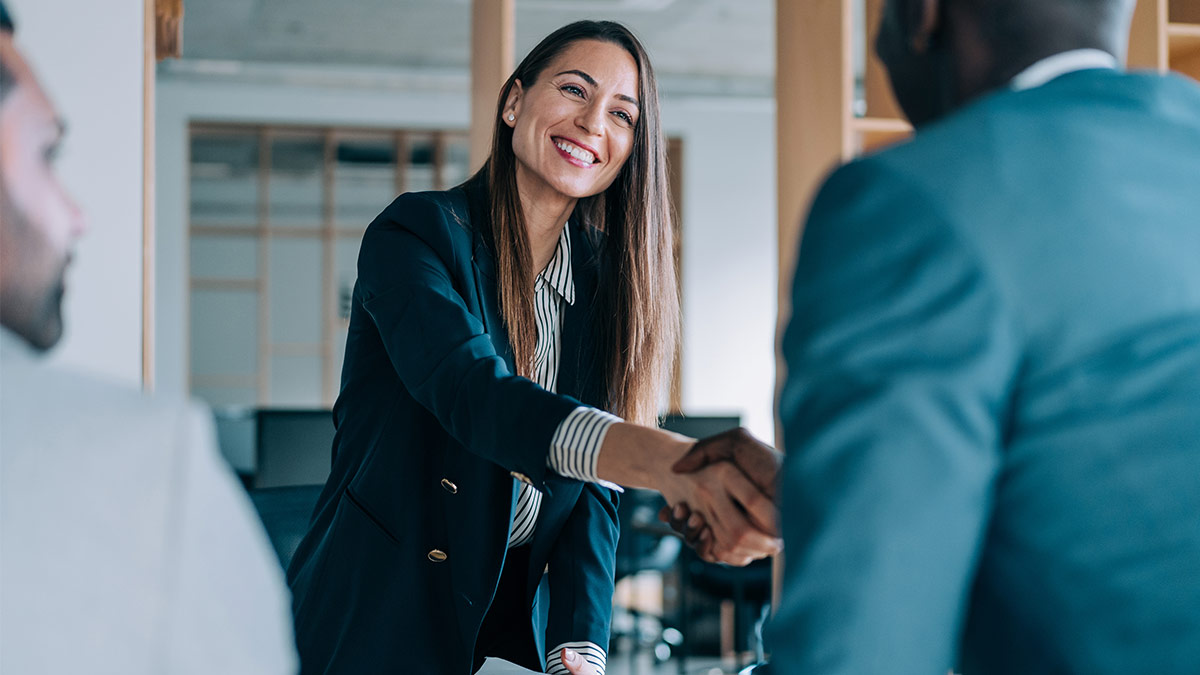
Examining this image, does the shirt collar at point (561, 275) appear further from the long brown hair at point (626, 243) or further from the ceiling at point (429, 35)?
the ceiling at point (429, 35)

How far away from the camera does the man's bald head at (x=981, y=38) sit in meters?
0.72

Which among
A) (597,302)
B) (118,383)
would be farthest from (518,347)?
(118,383)

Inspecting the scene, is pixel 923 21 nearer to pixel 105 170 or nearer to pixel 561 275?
pixel 561 275

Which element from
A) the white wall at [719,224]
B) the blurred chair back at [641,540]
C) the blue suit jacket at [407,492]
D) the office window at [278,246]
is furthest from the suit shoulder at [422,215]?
the white wall at [719,224]

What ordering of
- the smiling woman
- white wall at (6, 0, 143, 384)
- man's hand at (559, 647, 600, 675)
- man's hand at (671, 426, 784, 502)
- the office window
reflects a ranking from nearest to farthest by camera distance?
man's hand at (671, 426, 784, 502), the smiling woman, man's hand at (559, 647, 600, 675), white wall at (6, 0, 143, 384), the office window

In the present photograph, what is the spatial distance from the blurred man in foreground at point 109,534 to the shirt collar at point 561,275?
1052 mm

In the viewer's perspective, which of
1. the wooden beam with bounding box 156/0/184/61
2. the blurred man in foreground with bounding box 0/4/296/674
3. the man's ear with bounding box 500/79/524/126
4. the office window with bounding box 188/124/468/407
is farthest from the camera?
the office window with bounding box 188/124/468/407

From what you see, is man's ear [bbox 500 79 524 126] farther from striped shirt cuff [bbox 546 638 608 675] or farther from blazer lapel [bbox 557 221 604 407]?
striped shirt cuff [bbox 546 638 608 675]

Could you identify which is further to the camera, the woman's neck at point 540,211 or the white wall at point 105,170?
the white wall at point 105,170

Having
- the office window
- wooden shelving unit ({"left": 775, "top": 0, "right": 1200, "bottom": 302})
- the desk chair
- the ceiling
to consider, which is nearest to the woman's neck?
wooden shelving unit ({"left": 775, "top": 0, "right": 1200, "bottom": 302})

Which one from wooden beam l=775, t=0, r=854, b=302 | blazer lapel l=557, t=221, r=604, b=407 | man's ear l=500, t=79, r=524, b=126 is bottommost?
blazer lapel l=557, t=221, r=604, b=407

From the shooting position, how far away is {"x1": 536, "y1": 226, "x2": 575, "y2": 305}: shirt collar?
1.63 meters

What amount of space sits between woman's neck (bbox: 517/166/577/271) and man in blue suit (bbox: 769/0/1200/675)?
0.99 m

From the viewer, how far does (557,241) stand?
5.56 ft
